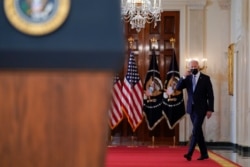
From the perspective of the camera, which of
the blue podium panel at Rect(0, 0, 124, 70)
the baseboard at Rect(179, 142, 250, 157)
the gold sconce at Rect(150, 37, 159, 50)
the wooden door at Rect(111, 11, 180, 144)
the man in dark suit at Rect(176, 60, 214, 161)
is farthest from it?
the gold sconce at Rect(150, 37, 159, 50)

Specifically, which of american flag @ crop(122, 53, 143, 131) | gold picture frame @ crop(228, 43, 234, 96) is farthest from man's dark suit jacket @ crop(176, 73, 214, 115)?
gold picture frame @ crop(228, 43, 234, 96)

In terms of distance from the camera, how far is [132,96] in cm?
1467

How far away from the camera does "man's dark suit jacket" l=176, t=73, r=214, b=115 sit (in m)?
8.48

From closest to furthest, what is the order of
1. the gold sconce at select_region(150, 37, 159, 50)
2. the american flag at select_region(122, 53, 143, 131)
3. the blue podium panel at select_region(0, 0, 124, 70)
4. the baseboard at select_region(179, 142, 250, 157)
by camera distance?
the blue podium panel at select_region(0, 0, 124, 70)
the baseboard at select_region(179, 142, 250, 157)
the american flag at select_region(122, 53, 143, 131)
the gold sconce at select_region(150, 37, 159, 50)

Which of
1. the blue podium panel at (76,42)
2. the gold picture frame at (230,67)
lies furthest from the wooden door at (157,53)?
the blue podium panel at (76,42)

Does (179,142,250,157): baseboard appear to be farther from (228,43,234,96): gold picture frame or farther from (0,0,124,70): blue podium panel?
(0,0,124,70): blue podium panel

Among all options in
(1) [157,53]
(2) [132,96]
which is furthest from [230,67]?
(2) [132,96]

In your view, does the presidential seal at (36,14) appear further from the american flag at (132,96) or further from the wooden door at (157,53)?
the wooden door at (157,53)

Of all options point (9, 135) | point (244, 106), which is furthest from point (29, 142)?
point (244, 106)

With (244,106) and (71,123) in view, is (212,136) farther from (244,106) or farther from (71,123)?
(71,123)

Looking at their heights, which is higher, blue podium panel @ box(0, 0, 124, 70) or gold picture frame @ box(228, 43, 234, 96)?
gold picture frame @ box(228, 43, 234, 96)

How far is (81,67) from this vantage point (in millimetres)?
1183

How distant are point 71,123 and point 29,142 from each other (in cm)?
10

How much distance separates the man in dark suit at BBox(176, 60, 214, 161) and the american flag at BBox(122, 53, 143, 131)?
19.2ft
